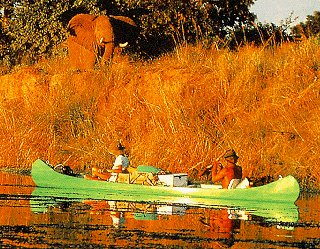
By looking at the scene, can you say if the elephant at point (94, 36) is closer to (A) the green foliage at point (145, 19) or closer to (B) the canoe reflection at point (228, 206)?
(A) the green foliage at point (145, 19)

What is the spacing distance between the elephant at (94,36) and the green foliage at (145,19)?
3.08ft

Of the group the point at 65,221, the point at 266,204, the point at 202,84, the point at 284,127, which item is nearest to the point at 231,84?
the point at 202,84

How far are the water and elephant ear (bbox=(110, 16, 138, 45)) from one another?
1534cm

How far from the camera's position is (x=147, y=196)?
74.8 feet

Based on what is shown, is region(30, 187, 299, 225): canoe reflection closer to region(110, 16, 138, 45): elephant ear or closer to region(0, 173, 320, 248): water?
region(0, 173, 320, 248): water

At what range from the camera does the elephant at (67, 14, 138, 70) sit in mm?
36562

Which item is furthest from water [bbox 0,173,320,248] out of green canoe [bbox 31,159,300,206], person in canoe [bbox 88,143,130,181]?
person in canoe [bbox 88,143,130,181]

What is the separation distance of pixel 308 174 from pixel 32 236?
36.5 ft

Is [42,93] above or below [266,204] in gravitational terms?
above

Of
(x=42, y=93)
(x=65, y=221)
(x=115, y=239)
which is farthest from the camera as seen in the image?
(x=42, y=93)

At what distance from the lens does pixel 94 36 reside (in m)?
37.3

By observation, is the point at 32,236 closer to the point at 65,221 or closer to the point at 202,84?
the point at 65,221

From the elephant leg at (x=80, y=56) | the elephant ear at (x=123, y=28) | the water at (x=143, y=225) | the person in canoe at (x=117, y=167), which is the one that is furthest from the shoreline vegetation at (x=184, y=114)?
the water at (x=143, y=225)

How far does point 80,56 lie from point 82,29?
1028 millimetres
